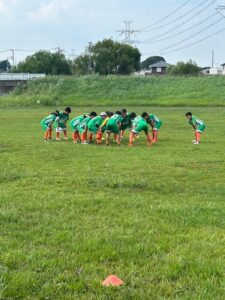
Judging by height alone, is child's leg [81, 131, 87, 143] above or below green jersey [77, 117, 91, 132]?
below

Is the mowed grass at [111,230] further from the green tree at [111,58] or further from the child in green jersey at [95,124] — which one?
the green tree at [111,58]

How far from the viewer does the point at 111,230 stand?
20.9ft

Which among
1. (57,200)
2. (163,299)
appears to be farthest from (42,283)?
(57,200)

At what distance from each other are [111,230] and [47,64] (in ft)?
325

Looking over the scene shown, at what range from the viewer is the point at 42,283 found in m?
4.56

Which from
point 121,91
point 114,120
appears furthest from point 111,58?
point 114,120

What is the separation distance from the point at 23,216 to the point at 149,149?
11.1 meters

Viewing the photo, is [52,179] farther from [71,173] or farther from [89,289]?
[89,289]

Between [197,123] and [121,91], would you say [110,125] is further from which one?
[121,91]

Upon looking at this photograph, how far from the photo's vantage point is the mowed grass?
4.57m

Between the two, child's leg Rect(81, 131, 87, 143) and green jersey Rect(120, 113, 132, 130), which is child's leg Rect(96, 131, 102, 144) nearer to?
child's leg Rect(81, 131, 87, 143)

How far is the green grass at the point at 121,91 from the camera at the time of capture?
193 ft

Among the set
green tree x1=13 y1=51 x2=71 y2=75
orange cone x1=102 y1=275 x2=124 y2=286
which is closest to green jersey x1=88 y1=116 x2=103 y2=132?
orange cone x1=102 y1=275 x2=124 y2=286

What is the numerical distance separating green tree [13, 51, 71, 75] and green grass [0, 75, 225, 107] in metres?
34.1
